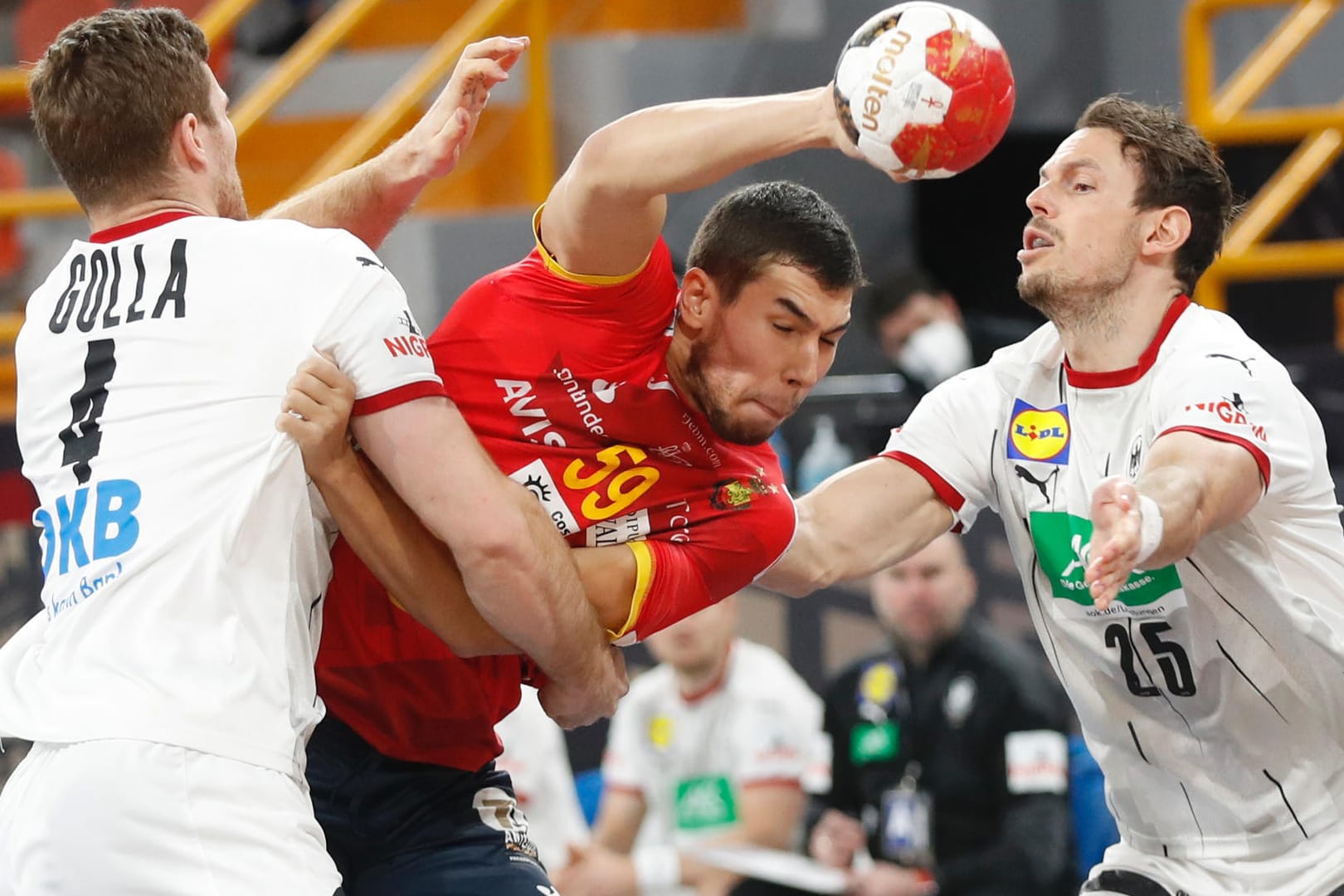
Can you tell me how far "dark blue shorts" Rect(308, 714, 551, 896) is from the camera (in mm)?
3828

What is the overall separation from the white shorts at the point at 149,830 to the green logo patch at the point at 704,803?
4126mm

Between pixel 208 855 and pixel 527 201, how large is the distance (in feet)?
19.8

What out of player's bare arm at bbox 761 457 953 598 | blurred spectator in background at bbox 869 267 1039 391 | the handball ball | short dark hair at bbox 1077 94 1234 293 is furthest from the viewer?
blurred spectator in background at bbox 869 267 1039 391

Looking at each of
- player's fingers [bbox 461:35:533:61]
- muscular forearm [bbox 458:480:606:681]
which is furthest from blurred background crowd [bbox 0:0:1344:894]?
player's fingers [bbox 461:35:533:61]

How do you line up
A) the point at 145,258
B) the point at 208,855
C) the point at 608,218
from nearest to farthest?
the point at 208,855, the point at 145,258, the point at 608,218

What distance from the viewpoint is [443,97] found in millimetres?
4012

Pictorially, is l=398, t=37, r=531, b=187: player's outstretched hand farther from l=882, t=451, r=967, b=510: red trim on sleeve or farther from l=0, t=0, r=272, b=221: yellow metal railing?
l=0, t=0, r=272, b=221: yellow metal railing

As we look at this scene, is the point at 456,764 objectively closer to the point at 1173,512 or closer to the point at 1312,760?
the point at 1173,512

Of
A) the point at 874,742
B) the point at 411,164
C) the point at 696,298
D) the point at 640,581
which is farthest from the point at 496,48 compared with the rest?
the point at 874,742

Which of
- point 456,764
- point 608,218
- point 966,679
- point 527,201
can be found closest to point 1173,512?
point 608,218

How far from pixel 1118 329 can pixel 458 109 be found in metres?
1.57

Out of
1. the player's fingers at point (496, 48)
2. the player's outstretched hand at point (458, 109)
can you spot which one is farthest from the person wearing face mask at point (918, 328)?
the player's fingers at point (496, 48)

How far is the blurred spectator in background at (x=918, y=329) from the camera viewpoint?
8.04m

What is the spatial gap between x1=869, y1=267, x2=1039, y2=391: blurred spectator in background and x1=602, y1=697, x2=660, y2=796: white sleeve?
1.89 metres
